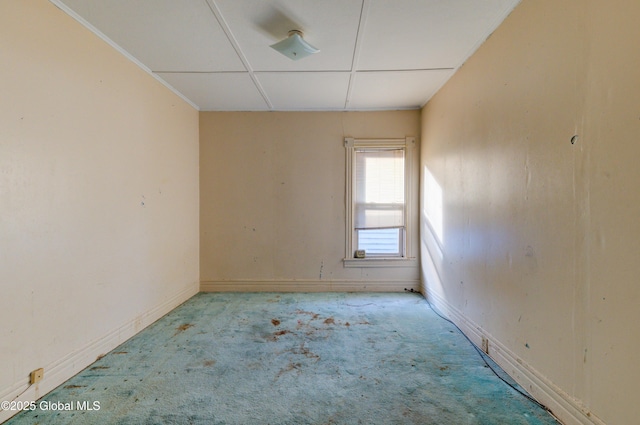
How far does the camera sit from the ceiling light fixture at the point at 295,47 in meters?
2.01

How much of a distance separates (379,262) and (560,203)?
240 cm

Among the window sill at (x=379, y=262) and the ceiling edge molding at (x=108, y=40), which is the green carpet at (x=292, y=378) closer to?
the window sill at (x=379, y=262)

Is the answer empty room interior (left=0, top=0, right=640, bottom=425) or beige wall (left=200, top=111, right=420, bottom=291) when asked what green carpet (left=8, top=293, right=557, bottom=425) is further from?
beige wall (left=200, top=111, right=420, bottom=291)

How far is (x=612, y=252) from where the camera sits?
1144 mm

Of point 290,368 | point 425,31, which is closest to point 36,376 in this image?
point 290,368

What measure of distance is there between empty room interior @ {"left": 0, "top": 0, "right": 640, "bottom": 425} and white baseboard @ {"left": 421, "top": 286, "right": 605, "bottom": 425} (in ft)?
0.04

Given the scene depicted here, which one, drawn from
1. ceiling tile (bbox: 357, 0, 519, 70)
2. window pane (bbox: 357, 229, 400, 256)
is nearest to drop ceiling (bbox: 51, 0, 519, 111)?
ceiling tile (bbox: 357, 0, 519, 70)

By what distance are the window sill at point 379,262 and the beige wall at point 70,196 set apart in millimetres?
2304

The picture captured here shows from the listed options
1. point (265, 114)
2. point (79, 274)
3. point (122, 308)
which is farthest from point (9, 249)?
point (265, 114)

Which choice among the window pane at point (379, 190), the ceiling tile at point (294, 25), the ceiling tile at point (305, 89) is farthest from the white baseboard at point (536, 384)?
the ceiling tile at point (305, 89)

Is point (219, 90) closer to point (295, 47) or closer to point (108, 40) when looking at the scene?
point (108, 40)

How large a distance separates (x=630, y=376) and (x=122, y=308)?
321 cm

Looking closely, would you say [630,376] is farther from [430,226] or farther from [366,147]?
[366,147]

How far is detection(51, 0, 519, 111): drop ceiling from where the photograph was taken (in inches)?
70.2
